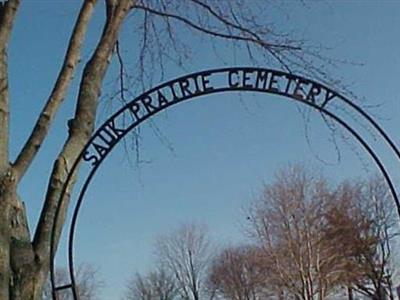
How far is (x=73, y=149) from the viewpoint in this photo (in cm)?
491

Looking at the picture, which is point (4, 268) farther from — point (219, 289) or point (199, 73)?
point (219, 289)

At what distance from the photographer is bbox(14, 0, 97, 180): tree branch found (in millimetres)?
4715

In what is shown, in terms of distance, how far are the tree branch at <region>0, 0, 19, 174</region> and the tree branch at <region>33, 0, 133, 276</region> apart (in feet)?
1.45

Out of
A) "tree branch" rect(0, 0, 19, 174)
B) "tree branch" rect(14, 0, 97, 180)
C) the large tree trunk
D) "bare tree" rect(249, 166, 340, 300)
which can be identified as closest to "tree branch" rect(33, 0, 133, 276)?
the large tree trunk

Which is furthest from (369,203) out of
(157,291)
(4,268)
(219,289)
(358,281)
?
(4,268)

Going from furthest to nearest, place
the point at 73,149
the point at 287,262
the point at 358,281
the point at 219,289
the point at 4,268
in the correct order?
the point at 219,289
the point at 358,281
the point at 287,262
the point at 73,149
the point at 4,268

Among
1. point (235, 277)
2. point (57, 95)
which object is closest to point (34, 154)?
point (57, 95)

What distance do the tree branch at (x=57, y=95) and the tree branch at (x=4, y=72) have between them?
16cm

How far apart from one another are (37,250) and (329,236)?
25.0 metres

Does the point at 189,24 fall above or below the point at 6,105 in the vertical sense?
above

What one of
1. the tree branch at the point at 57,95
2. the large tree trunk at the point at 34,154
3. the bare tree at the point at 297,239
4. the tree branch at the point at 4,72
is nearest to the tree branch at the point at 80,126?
the large tree trunk at the point at 34,154

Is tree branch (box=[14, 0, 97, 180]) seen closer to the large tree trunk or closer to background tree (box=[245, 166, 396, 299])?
the large tree trunk

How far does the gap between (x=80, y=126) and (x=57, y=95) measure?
32cm

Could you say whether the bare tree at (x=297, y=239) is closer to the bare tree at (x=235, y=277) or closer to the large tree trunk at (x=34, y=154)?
the bare tree at (x=235, y=277)
